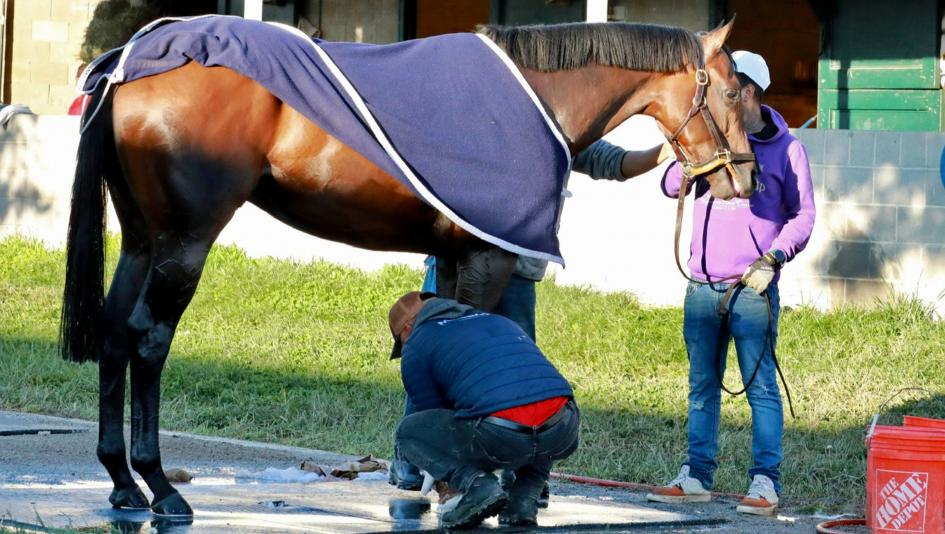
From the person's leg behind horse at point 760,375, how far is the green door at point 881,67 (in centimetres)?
711

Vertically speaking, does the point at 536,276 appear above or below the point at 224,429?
above

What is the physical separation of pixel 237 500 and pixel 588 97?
2036 millimetres

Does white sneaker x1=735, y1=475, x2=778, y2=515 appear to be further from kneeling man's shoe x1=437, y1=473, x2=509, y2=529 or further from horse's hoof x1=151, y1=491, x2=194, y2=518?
horse's hoof x1=151, y1=491, x2=194, y2=518

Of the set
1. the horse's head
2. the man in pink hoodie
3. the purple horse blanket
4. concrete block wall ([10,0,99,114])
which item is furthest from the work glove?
concrete block wall ([10,0,99,114])

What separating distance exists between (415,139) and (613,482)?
2.21m

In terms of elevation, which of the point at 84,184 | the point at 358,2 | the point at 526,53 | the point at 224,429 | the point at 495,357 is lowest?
the point at 224,429

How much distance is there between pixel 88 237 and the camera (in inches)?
203

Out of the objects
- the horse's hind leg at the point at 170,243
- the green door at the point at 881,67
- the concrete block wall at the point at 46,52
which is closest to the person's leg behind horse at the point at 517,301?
the horse's hind leg at the point at 170,243

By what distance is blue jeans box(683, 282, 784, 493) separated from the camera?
5961 millimetres

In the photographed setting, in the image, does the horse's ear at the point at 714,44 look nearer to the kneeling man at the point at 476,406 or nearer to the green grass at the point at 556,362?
the kneeling man at the point at 476,406

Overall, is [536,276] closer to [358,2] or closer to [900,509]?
[900,509]

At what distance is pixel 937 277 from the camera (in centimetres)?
993

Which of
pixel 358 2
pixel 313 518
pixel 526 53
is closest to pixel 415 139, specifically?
pixel 526 53

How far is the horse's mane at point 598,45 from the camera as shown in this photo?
17.0 feet
